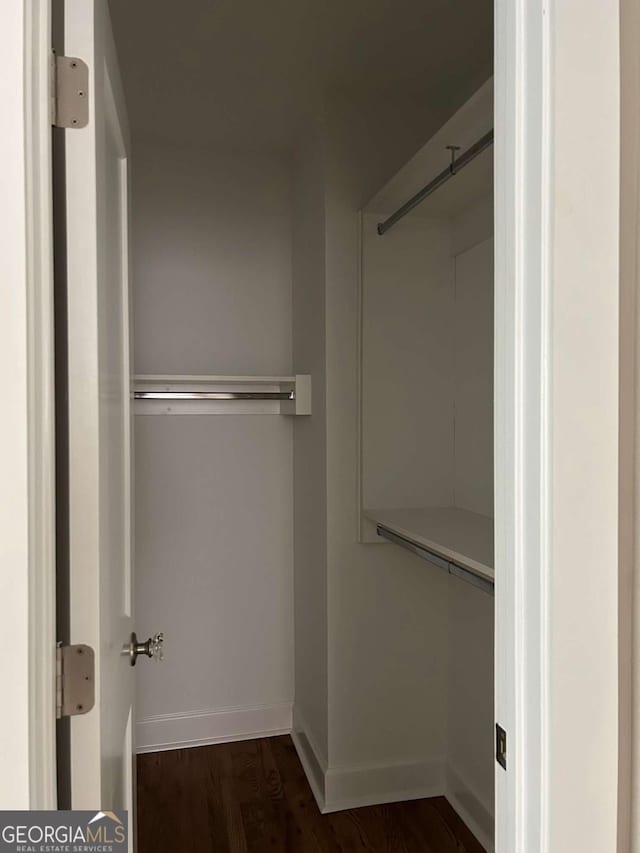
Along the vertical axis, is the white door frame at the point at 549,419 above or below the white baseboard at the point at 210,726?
above

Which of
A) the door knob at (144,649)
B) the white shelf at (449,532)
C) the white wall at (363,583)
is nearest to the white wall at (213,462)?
the white wall at (363,583)

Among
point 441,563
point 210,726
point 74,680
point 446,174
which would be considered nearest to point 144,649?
point 74,680

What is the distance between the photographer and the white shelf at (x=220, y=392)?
2.60 metres

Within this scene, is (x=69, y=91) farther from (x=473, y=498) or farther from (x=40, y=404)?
(x=473, y=498)

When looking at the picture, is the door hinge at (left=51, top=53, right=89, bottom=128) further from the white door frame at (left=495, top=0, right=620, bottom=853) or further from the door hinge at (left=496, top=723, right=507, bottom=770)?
the door hinge at (left=496, top=723, right=507, bottom=770)

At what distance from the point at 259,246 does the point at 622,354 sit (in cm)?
233

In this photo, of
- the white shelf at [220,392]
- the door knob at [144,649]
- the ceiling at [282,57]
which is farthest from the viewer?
the white shelf at [220,392]

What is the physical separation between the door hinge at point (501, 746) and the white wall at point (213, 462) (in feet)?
6.90

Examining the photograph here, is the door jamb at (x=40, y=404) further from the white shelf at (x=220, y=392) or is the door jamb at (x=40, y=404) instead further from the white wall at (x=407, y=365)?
the white shelf at (x=220, y=392)

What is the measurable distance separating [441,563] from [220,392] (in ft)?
4.44

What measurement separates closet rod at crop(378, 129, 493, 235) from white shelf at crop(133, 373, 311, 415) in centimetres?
70

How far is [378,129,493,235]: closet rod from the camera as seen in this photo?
148cm

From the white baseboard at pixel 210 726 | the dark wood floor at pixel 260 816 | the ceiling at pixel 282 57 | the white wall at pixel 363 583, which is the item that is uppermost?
the ceiling at pixel 282 57

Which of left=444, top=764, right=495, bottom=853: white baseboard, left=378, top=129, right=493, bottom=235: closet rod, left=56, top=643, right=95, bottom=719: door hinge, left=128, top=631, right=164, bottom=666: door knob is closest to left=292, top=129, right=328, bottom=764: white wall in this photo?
left=378, top=129, right=493, bottom=235: closet rod
